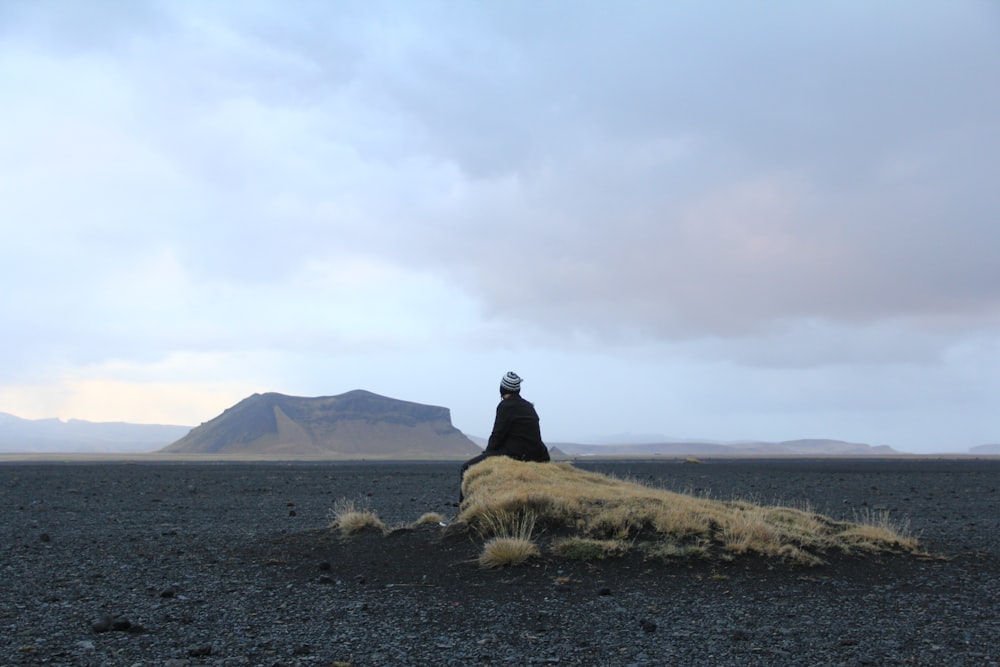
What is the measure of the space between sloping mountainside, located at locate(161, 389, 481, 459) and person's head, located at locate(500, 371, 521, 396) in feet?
482

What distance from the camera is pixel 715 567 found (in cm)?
926

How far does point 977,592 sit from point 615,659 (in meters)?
4.61

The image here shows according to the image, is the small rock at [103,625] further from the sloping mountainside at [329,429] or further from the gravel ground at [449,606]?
the sloping mountainside at [329,429]

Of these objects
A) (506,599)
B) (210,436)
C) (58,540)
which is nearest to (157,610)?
(506,599)

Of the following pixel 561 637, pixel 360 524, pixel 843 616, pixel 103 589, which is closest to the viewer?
pixel 561 637

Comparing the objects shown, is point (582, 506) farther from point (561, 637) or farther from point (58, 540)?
point (58, 540)

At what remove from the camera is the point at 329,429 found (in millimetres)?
176750

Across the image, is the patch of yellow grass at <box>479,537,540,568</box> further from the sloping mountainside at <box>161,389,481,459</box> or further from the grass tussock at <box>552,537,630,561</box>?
the sloping mountainside at <box>161,389,481,459</box>

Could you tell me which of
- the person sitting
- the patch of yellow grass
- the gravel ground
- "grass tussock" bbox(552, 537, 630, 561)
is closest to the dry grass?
the patch of yellow grass

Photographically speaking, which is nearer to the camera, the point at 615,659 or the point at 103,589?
the point at 615,659

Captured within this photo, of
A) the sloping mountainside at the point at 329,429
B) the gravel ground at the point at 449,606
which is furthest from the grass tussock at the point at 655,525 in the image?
the sloping mountainside at the point at 329,429

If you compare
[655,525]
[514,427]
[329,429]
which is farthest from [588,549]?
[329,429]

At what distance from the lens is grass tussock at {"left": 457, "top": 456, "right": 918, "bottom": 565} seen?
972 centimetres

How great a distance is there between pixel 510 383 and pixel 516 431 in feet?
2.73
